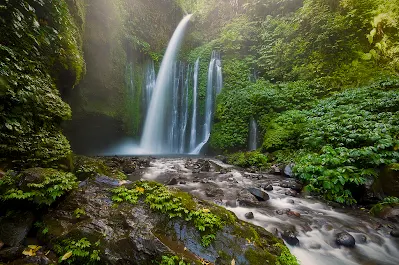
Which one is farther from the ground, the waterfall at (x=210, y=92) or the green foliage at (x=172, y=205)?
the waterfall at (x=210, y=92)

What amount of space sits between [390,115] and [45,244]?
8.67 m

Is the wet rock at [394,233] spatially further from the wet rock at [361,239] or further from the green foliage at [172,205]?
the green foliage at [172,205]

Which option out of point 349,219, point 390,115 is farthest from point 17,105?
point 390,115

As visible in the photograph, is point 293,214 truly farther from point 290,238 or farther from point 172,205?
point 172,205

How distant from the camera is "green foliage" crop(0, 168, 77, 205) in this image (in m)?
2.11

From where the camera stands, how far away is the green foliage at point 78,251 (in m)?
1.83

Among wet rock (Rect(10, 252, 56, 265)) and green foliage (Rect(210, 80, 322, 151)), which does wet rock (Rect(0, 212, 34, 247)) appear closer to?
wet rock (Rect(10, 252, 56, 265))

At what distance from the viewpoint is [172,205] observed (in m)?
2.46

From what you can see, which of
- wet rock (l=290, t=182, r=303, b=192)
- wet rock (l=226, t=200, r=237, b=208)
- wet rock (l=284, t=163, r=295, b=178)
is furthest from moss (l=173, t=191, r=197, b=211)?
wet rock (l=284, t=163, r=295, b=178)

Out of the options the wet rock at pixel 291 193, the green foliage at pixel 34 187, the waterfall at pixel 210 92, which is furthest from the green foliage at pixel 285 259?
the waterfall at pixel 210 92

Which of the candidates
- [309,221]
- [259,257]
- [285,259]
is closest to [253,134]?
[309,221]

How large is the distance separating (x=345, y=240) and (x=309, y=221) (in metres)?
0.68

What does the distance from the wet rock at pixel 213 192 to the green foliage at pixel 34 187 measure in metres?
3.19

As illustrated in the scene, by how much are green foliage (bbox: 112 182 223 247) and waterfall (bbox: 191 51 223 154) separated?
10802 millimetres
